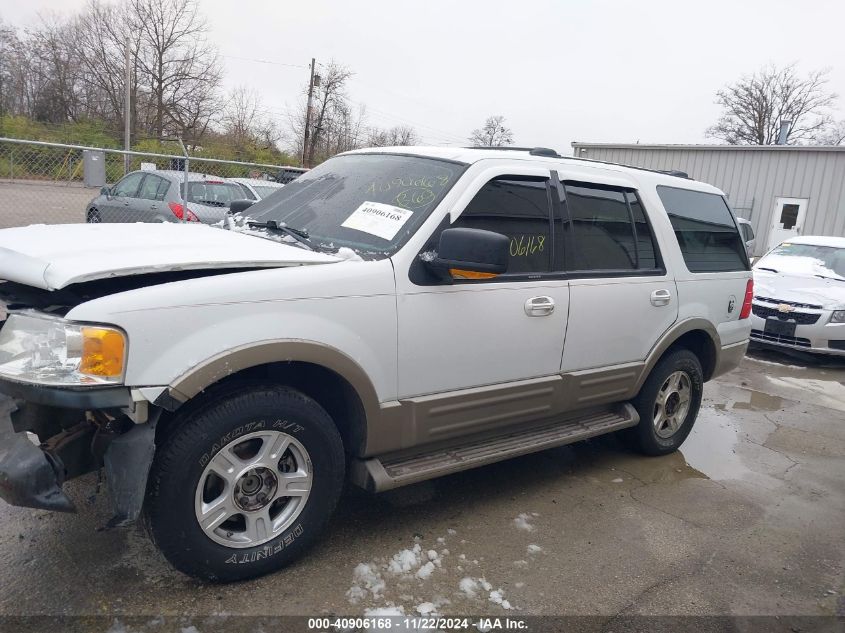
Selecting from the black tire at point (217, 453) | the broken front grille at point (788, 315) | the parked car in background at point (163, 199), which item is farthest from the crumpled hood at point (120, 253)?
the broken front grille at point (788, 315)

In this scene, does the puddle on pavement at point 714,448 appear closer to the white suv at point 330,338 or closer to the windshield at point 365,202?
the white suv at point 330,338

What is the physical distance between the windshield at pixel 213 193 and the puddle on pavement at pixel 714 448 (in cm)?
739

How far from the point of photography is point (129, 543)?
2.99 metres

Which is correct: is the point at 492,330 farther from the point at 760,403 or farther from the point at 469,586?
the point at 760,403

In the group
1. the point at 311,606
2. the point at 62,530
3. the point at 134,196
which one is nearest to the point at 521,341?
the point at 311,606

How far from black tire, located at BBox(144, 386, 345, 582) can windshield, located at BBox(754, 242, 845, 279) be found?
8.66m

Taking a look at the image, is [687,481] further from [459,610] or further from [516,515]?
[459,610]

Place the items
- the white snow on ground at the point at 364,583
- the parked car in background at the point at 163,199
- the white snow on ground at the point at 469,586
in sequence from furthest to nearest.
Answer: the parked car in background at the point at 163,199
the white snow on ground at the point at 469,586
the white snow on ground at the point at 364,583

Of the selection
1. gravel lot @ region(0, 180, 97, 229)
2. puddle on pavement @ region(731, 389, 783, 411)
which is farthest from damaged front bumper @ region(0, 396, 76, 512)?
gravel lot @ region(0, 180, 97, 229)

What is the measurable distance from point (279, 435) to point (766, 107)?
1876 inches

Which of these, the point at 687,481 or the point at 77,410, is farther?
the point at 687,481

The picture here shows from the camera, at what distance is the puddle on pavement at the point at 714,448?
4699 millimetres

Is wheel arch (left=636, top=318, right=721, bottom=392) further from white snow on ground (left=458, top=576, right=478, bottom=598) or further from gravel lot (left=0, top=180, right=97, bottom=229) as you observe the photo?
gravel lot (left=0, top=180, right=97, bottom=229)

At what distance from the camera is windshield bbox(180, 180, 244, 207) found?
32.8 ft
